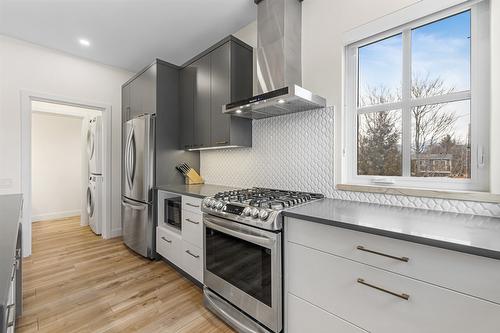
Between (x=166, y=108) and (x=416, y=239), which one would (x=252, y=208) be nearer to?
(x=416, y=239)

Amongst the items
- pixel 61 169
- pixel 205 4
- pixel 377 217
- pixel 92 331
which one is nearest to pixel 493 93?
pixel 377 217

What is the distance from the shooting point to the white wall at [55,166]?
450cm

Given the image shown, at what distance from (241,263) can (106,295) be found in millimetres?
1381

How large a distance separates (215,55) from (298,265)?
2.16m

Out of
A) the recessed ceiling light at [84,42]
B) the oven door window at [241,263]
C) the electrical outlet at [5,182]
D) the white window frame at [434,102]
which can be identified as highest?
the recessed ceiling light at [84,42]

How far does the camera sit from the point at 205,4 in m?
2.17

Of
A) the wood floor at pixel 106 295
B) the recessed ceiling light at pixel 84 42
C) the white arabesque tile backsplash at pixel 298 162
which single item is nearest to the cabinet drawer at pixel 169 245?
the wood floor at pixel 106 295

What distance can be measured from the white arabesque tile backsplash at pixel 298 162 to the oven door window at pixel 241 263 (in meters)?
0.79

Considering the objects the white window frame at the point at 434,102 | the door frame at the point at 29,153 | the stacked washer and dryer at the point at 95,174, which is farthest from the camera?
the stacked washer and dryer at the point at 95,174

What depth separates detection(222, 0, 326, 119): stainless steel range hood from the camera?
1.90m

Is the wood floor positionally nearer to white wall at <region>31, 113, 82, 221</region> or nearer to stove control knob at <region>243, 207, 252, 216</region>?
stove control knob at <region>243, 207, 252, 216</region>

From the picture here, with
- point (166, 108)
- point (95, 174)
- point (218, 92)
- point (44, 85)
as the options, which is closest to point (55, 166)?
point (95, 174)

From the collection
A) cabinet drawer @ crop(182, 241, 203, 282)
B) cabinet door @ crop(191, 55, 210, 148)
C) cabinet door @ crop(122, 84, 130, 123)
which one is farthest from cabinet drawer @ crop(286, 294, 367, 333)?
cabinet door @ crop(122, 84, 130, 123)

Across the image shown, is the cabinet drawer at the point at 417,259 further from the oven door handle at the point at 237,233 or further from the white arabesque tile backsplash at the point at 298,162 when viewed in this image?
the white arabesque tile backsplash at the point at 298,162
